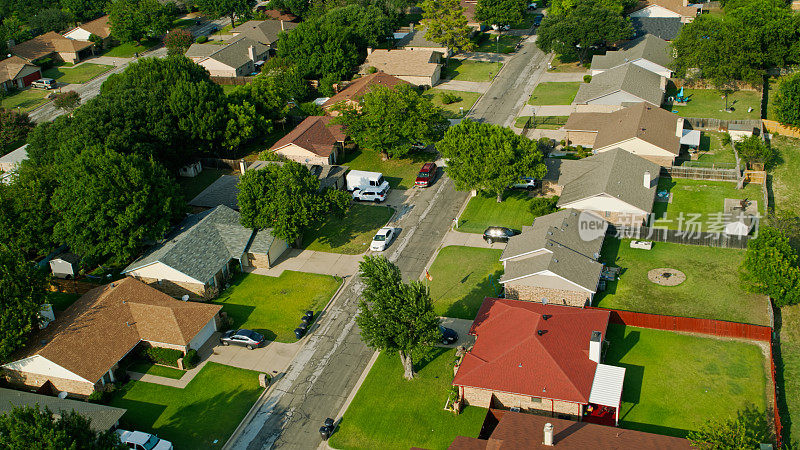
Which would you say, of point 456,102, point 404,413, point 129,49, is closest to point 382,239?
point 404,413

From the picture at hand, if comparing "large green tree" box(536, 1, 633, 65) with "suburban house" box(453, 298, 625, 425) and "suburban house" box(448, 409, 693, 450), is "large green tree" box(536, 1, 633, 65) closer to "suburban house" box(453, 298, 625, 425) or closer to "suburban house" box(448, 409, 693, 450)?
"suburban house" box(453, 298, 625, 425)

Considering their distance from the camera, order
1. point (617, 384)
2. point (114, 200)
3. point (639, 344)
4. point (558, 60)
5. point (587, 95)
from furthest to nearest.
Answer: point (558, 60) → point (587, 95) → point (114, 200) → point (639, 344) → point (617, 384)

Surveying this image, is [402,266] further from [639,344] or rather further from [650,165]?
[650,165]

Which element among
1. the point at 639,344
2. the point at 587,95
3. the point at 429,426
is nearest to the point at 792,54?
the point at 587,95

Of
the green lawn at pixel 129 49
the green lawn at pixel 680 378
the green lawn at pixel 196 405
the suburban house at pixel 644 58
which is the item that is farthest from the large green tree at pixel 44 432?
the green lawn at pixel 129 49

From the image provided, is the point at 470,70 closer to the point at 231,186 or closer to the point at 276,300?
the point at 231,186
